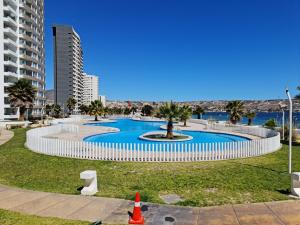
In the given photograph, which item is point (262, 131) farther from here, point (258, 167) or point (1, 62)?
point (1, 62)

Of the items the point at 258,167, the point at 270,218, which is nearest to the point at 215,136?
the point at 258,167

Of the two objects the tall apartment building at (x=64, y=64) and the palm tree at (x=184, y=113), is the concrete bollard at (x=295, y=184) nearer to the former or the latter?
the palm tree at (x=184, y=113)

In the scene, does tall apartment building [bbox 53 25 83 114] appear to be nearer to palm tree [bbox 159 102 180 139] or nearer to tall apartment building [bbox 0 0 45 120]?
tall apartment building [bbox 0 0 45 120]

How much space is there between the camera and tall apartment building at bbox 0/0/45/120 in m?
60.0

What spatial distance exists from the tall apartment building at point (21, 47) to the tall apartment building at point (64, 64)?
66.4 m

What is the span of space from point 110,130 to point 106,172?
27595 millimetres

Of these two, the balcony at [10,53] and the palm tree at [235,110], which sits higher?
A: the balcony at [10,53]

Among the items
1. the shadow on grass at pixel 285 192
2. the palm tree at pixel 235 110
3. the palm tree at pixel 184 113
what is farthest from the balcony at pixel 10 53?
the shadow on grass at pixel 285 192

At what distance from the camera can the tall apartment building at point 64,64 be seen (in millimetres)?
151375

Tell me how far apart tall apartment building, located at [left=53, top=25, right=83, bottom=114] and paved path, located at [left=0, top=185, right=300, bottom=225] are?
5778 inches

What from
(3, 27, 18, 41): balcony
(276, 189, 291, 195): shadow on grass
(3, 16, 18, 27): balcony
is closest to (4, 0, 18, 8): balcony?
(3, 16, 18, 27): balcony

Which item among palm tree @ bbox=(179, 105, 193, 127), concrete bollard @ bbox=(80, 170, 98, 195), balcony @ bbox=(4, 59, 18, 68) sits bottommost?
concrete bollard @ bbox=(80, 170, 98, 195)

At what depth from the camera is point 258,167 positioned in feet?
45.6

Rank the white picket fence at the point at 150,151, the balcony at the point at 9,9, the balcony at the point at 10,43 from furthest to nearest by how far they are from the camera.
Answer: the balcony at the point at 9,9
the balcony at the point at 10,43
the white picket fence at the point at 150,151
